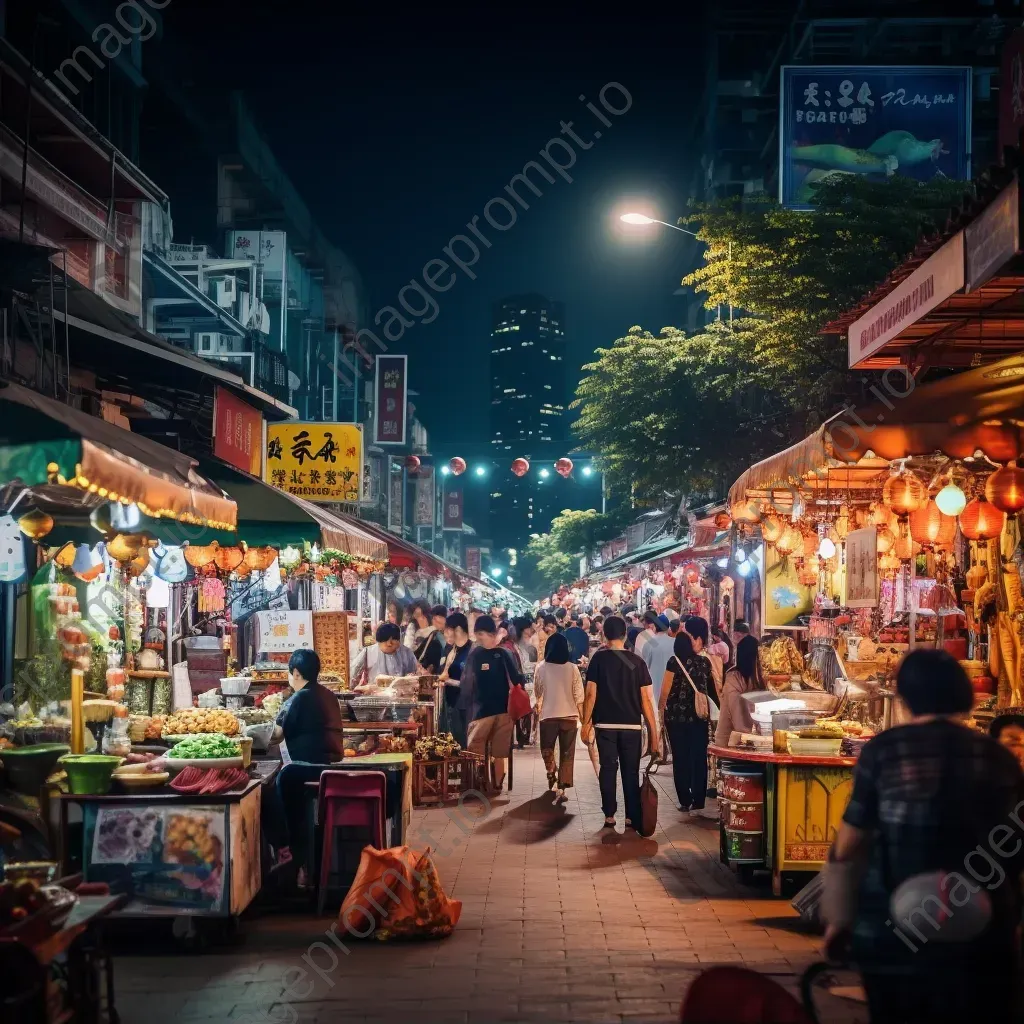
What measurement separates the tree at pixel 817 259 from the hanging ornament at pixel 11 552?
33.0 ft

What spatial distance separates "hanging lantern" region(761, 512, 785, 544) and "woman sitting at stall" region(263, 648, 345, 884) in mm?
5720

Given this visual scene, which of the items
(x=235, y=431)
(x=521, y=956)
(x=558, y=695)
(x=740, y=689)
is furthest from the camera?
(x=235, y=431)

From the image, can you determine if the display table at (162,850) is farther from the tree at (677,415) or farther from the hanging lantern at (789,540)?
the tree at (677,415)

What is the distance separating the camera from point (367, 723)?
A: 1416cm

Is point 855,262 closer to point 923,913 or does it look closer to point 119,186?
point 119,186

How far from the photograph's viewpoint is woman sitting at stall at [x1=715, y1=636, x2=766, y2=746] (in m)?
11.7

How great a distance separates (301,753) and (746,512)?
5508 millimetres

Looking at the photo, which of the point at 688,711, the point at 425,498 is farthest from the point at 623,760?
the point at 425,498

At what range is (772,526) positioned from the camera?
13.6 meters

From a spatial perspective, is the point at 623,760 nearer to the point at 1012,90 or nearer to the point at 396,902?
the point at 396,902

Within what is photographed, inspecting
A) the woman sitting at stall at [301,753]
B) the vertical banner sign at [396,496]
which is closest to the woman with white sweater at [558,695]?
the woman sitting at stall at [301,753]

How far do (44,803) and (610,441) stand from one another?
17921 mm

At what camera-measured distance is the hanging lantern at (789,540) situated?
1375cm

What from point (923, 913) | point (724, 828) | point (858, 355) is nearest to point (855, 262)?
point (858, 355)
